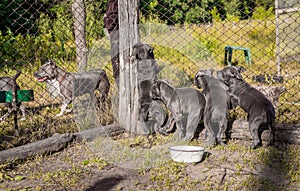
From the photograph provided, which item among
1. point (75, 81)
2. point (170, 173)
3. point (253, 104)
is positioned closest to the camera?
point (170, 173)

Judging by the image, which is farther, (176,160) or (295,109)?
(295,109)

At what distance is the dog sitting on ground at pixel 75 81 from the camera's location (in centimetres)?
640

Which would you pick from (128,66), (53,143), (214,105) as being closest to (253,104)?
(214,105)

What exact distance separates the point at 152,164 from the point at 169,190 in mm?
785

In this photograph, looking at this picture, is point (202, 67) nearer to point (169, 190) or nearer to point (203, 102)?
point (203, 102)

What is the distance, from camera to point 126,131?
572cm

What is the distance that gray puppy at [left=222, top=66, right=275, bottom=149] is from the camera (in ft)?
15.4

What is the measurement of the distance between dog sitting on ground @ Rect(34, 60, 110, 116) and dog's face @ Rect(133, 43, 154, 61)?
3.83 feet

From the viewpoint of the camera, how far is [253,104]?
190 inches

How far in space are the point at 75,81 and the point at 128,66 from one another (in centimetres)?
169

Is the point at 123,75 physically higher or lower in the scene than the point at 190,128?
higher

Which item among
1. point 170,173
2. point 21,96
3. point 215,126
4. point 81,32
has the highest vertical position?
point 81,32

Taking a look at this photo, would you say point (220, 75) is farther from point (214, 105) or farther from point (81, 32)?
point (81, 32)

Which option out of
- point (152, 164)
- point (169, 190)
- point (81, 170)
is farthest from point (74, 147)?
point (169, 190)
